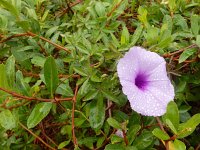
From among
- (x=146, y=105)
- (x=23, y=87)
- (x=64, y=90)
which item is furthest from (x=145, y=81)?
(x=23, y=87)

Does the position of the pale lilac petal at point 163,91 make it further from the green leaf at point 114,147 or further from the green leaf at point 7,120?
the green leaf at point 7,120

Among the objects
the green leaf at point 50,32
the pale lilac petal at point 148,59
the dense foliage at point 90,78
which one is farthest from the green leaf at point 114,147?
the green leaf at point 50,32

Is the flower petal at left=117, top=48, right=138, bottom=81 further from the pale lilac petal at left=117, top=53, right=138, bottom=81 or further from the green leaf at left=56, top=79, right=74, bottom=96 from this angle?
the green leaf at left=56, top=79, right=74, bottom=96

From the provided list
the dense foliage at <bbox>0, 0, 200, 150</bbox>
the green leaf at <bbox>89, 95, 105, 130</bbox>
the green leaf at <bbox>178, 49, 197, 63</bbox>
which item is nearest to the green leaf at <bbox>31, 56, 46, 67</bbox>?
the dense foliage at <bbox>0, 0, 200, 150</bbox>

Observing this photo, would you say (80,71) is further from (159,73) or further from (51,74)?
(159,73)

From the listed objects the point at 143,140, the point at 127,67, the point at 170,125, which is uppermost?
the point at 127,67

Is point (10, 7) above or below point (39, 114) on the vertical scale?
above
